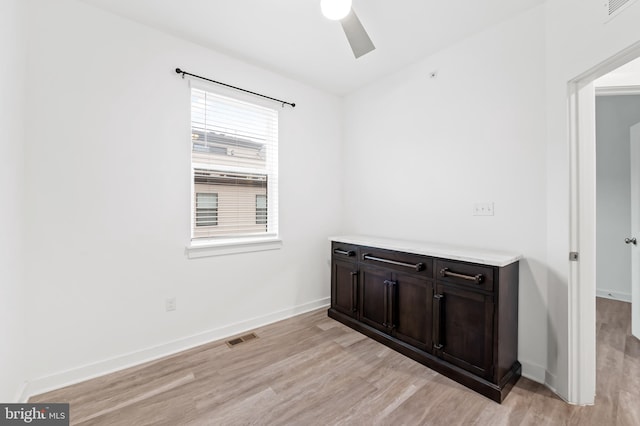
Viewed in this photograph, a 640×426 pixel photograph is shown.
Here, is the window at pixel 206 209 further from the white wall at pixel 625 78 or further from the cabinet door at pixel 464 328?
the white wall at pixel 625 78

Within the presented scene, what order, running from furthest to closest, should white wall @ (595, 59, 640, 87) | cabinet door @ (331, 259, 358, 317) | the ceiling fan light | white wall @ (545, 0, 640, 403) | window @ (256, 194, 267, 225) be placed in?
window @ (256, 194, 267, 225)
cabinet door @ (331, 259, 358, 317)
white wall @ (595, 59, 640, 87)
white wall @ (545, 0, 640, 403)
the ceiling fan light

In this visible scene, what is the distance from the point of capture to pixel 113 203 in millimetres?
2117

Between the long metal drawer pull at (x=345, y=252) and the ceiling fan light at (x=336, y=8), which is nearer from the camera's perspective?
the ceiling fan light at (x=336, y=8)

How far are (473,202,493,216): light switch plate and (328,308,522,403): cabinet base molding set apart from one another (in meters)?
1.15

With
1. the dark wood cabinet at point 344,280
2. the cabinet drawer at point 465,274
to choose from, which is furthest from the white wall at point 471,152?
the dark wood cabinet at point 344,280

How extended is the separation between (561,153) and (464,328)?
1393 mm

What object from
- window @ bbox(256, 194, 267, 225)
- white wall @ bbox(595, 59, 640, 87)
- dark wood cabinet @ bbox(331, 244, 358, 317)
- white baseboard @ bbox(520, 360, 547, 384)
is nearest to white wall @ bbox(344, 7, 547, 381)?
white baseboard @ bbox(520, 360, 547, 384)

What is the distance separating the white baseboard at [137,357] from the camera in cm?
185

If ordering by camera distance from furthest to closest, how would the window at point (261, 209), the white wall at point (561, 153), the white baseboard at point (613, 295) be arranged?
the white baseboard at point (613, 295) < the window at point (261, 209) < the white wall at point (561, 153)

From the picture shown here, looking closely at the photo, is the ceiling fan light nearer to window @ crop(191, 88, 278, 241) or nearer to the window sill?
window @ crop(191, 88, 278, 241)

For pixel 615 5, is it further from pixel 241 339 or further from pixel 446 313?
pixel 241 339

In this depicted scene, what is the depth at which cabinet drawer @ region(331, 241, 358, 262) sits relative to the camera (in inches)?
112

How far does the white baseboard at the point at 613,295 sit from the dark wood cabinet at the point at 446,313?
2947 mm

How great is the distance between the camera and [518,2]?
1.95 m
